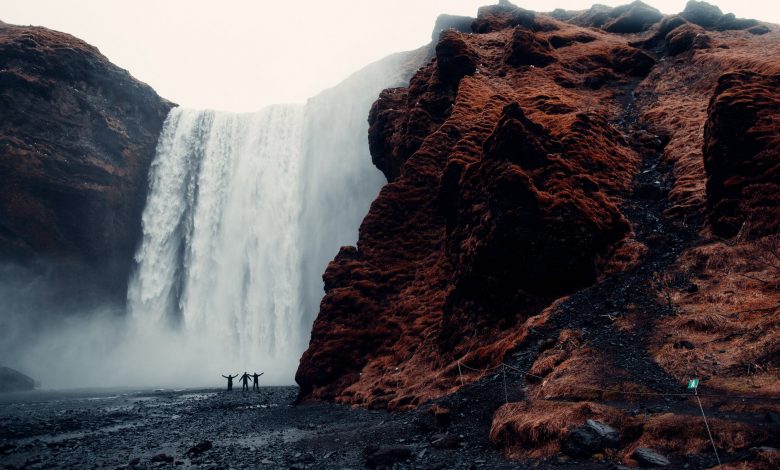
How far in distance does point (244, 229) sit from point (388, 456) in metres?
48.8

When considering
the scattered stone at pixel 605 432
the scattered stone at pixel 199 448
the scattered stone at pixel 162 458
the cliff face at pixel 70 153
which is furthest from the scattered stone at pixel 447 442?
the cliff face at pixel 70 153

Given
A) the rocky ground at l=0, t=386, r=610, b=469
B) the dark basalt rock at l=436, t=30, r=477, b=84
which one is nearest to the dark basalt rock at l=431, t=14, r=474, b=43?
the dark basalt rock at l=436, t=30, r=477, b=84

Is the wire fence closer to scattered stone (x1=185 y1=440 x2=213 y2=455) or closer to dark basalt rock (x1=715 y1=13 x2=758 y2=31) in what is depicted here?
scattered stone (x1=185 y1=440 x2=213 y2=455)

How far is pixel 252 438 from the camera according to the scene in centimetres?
1664

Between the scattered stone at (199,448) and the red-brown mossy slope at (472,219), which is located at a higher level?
the red-brown mossy slope at (472,219)

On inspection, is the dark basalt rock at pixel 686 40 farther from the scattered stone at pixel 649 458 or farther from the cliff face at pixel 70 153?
the cliff face at pixel 70 153

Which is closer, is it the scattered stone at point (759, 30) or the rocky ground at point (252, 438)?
the rocky ground at point (252, 438)

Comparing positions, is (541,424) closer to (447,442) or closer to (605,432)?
(605,432)

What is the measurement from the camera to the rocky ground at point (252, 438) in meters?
11.4

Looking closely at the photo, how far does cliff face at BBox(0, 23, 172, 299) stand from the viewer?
165ft

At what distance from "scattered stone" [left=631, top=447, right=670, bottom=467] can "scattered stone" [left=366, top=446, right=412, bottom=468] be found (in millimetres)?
5243

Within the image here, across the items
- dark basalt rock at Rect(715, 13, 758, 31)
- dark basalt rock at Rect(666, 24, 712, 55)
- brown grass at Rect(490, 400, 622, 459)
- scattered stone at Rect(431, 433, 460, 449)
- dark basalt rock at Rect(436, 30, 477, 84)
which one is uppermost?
dark basalt rock at Rect(715, 13, 758, 31)

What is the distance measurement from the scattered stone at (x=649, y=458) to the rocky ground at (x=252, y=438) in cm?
59

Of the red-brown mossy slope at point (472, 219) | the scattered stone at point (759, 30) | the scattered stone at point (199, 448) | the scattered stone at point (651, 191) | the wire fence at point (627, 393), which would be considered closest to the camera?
the wire fence at point (627, 393)
